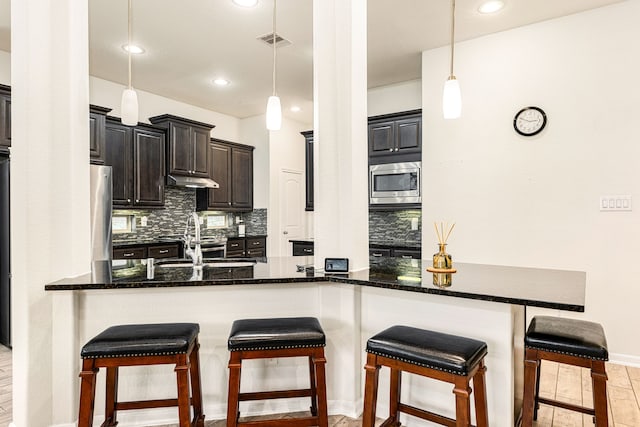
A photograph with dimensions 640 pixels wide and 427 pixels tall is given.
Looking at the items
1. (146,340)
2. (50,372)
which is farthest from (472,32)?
(50,372)

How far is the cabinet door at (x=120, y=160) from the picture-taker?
4.49 metres

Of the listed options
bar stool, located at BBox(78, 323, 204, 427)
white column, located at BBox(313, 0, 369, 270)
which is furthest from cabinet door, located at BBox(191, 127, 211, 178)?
bar stool, located at BBox(78, 323, 204, 427)

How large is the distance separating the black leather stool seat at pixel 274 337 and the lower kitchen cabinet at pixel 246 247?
4.05 metres

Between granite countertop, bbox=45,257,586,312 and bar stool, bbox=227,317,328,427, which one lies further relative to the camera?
bar stool, bbox=227,317,328,427

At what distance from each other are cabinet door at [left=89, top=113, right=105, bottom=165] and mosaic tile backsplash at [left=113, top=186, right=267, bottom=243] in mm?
841

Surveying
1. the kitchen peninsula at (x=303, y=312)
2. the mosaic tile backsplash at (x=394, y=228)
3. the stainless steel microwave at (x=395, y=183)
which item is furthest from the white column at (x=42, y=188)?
the mosaic tile backsplash at (x=394, y=228)

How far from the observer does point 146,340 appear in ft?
5.56

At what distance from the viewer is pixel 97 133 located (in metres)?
4.20

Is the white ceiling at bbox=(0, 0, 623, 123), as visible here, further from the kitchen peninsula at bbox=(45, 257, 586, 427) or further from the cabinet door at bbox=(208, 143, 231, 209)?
the kitchen peninsula at bbox=(45, 257, 586, 427)

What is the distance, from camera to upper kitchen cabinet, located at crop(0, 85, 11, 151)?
3422mm

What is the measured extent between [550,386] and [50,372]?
3.11m

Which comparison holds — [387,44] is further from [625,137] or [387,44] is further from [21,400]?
[21,400]

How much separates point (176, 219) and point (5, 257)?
238cm

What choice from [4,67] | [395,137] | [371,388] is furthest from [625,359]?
[4,67]
